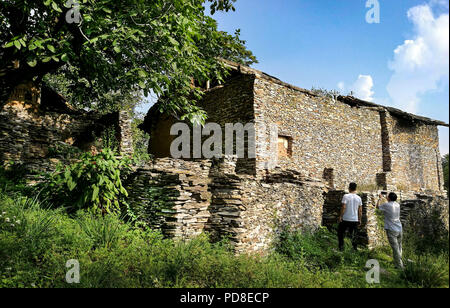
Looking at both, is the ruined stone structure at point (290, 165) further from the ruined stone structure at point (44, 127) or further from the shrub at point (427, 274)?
the shrub at point (427, 274)

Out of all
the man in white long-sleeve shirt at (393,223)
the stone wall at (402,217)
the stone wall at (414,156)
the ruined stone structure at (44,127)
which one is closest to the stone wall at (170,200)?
the ruined stone structure at (44,127)

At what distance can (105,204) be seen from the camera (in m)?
6.16

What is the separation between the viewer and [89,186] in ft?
19.4

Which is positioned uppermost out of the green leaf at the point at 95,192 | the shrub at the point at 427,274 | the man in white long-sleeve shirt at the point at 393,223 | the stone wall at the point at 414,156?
the stone wall at the point at 414,156

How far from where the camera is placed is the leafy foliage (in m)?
5.88

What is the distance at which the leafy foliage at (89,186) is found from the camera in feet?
19.3

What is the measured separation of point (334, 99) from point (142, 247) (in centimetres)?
1171

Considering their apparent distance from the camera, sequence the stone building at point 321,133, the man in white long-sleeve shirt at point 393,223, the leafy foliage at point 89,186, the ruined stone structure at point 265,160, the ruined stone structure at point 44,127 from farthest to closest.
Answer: the stone building at point 321,133 → the ruined stone structure at point 44,127 → the ruined stone structure at point 265,160 → the man in white long-sleeve shirt at point 393,223 → the leafy foliage at point 89,186

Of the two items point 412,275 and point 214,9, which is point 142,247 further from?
point 214,9

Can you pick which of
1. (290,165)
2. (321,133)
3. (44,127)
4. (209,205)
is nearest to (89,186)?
(209,205)
